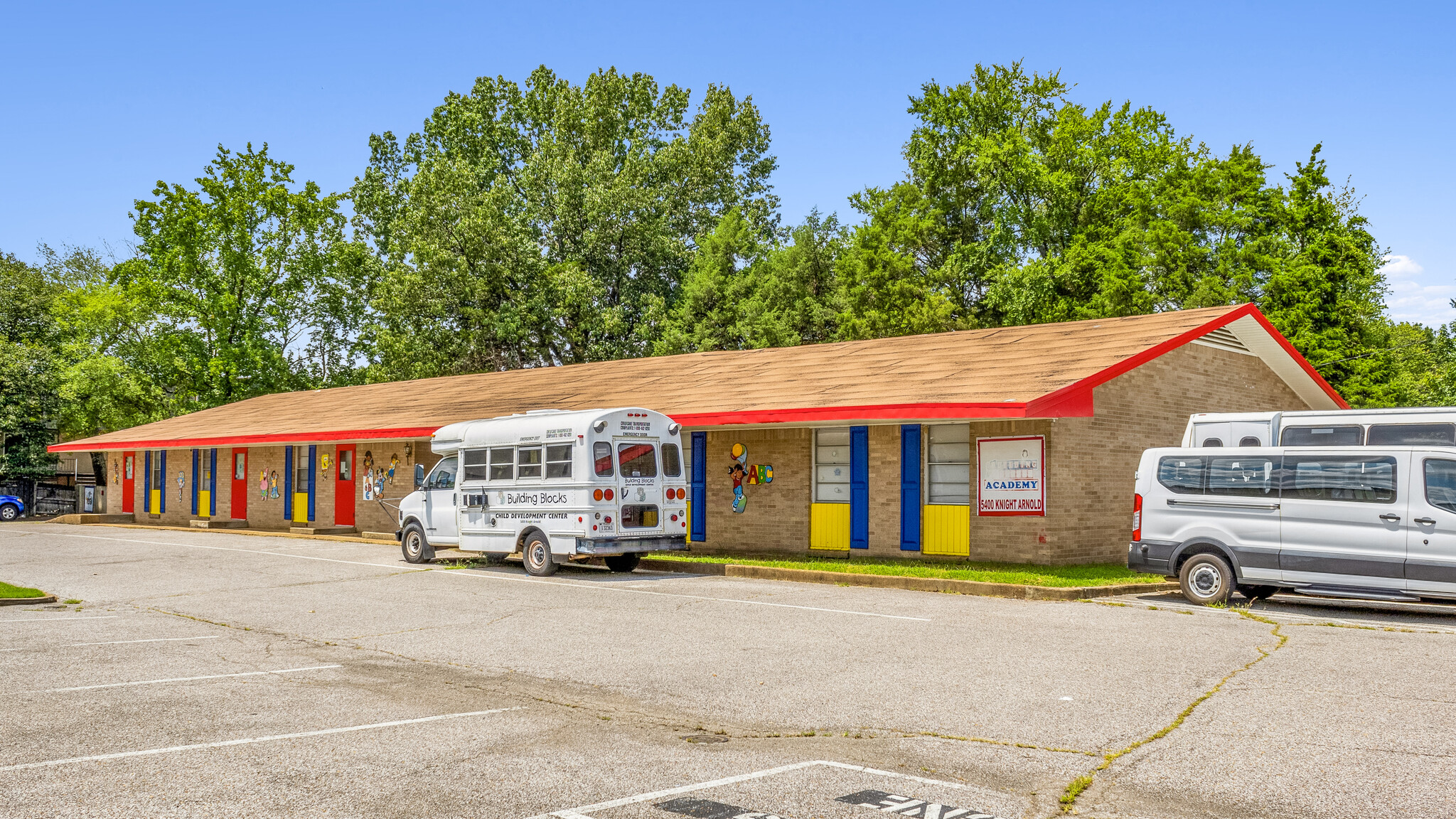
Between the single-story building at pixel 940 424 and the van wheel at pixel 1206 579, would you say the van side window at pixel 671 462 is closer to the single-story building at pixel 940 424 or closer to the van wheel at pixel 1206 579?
the single-story building at pixel 940 424

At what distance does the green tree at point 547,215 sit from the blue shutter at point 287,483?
16.2 m

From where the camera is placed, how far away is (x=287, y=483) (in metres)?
32.4

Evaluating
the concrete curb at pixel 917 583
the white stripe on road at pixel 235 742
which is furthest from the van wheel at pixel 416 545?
the white stripe on road at pixel 235 742

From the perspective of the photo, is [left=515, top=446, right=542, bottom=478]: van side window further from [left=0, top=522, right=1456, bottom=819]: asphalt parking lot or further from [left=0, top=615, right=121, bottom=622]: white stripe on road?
[left=0, top=615, right=121, bottom=622]: white stripe on road

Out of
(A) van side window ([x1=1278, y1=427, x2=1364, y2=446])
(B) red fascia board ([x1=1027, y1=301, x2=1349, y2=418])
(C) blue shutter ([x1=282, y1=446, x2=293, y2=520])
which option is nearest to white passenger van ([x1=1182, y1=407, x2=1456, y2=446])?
(A) van side window ([x1=1278, y1=427, x2=1364, y2=446])

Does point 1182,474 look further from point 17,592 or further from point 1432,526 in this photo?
point 17,592

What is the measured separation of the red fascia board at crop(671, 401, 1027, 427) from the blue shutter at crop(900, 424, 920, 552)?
1.39 m

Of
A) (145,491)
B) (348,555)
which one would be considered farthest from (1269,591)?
(145,491)

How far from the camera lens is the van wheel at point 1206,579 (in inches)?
541

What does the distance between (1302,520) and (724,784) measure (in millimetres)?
9917

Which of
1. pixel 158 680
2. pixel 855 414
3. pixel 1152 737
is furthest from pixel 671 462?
pixel 1152 737

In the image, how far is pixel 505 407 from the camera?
2675 cm

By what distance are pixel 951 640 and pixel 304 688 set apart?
575cm

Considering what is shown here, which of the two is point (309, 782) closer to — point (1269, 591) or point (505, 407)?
point (1269, 591)
